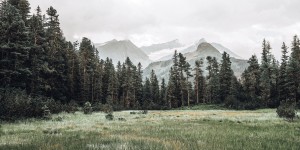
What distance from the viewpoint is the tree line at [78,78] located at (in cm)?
4244

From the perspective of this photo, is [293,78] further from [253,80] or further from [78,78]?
[78,78]

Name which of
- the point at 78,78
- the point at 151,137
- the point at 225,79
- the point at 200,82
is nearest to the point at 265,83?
the point at 225,79

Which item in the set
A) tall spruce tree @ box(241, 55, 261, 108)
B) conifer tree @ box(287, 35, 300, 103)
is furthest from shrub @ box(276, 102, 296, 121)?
tall spruce tree @ box(241, 55, 261, 108)

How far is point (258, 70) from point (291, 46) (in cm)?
1205

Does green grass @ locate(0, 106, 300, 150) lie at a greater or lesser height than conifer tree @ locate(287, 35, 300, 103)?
lesser

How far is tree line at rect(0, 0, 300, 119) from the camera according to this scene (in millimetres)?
42438

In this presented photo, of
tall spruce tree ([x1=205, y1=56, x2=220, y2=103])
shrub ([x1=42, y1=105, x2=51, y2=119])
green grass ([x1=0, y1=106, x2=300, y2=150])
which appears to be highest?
tall spruce tree ([x1=205, y1=56, x2=220, y2=103])

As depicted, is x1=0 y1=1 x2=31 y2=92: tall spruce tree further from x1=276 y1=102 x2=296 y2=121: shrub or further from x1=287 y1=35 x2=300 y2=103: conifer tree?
x1=287 y1=35 x2=300 y2=103: conifer tree

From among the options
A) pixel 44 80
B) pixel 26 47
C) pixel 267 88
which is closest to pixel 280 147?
pixel 26 47

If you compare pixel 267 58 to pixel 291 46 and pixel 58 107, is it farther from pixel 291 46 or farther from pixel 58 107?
pixel 58 107

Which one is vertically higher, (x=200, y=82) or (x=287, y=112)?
(x=200, y=82)

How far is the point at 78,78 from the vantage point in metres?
83.2

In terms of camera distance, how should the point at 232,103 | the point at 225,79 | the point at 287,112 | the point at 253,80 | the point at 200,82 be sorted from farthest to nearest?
the point at 200,82 < the point at 225,79 < the point at 253,80 < the point at 232,103 < the point at 287,112

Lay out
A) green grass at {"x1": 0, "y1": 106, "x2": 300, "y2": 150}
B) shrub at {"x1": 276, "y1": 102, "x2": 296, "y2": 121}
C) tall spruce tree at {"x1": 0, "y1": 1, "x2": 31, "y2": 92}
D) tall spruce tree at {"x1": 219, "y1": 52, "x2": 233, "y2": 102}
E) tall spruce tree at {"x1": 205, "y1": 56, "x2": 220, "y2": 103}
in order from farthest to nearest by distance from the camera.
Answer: tall spruce tree at {"x1": 205, "y1": 56, "x2": 220, "y2": 103} → tall spruce tree at {"x1": 219, "y1": 52, "x2": 233, "y2": 102} → tall spruce tree at {"x1": 0, "y1": 1, "x2": 31, "y2": 92} → shrub at {"x1": 276, "y1": 102, "x2": 296, "y2": 121} → green grass at {"x1": 0, "y1": 106, "x2": 300, "y2": 150}
